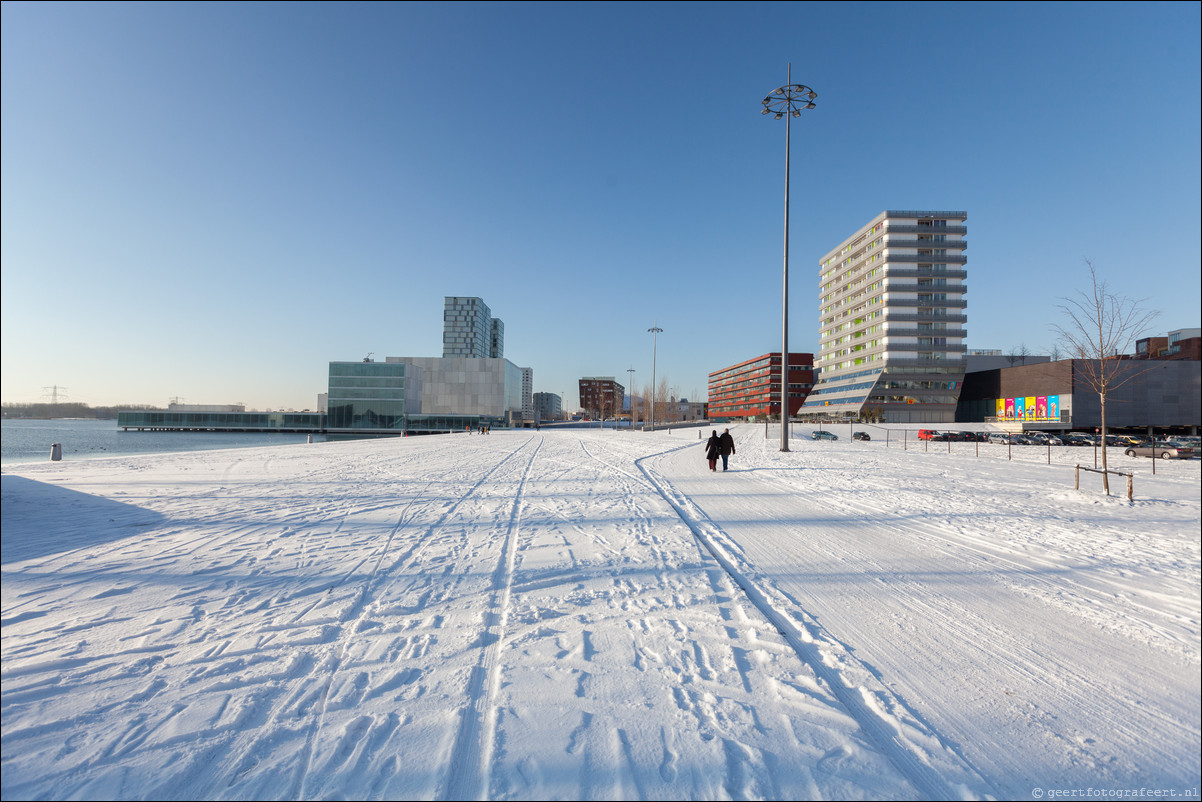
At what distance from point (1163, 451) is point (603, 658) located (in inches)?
178

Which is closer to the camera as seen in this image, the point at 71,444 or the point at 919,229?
the point at 71,444

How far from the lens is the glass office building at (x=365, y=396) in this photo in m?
78.4

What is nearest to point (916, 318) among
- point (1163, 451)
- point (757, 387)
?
point (757, 387)

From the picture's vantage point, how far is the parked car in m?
3.16

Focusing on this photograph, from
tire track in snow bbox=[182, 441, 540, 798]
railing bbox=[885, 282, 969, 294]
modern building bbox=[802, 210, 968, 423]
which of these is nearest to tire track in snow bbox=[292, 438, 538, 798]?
tire track in snow bbox=[182, 441, 540, 798]

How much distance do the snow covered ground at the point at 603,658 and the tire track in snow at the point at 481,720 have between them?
2 cm

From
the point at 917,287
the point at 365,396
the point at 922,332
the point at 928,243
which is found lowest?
the point at 365,396

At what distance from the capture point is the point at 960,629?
4.14 meters

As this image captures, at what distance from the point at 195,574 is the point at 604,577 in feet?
16.1

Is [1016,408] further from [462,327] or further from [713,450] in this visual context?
[462,327]

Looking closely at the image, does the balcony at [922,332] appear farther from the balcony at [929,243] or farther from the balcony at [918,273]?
the balcony at [929,243]

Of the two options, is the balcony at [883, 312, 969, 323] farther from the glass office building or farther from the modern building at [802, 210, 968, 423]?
the glass office building

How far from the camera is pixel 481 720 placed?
287 cm

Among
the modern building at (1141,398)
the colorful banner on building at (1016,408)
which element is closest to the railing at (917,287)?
the colorful banner on building at (1016,408)
